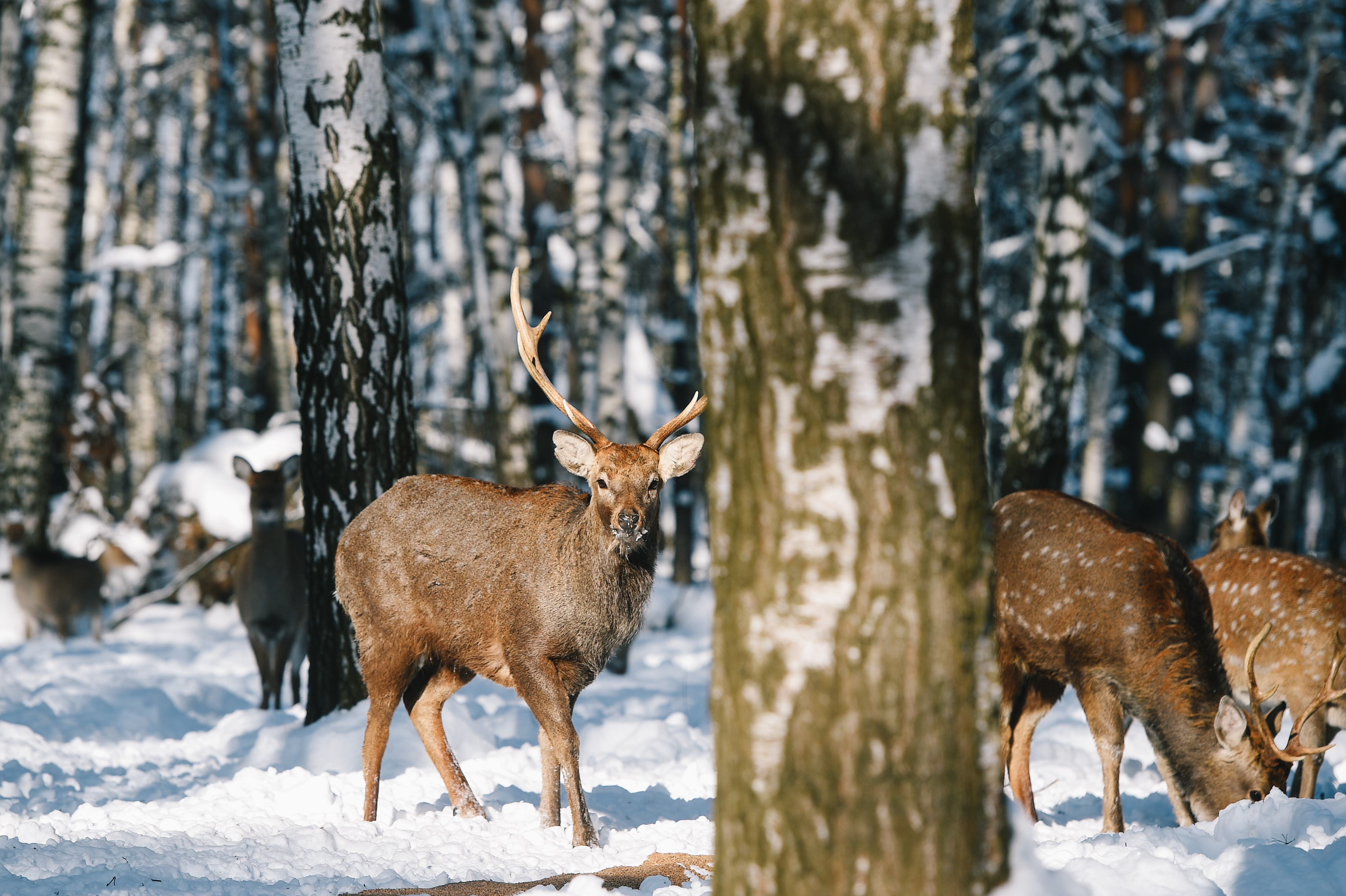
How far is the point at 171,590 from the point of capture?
1128 cm

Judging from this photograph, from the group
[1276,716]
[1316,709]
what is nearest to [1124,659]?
[1276,716]

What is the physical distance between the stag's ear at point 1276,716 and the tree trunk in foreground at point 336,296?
14.2ft

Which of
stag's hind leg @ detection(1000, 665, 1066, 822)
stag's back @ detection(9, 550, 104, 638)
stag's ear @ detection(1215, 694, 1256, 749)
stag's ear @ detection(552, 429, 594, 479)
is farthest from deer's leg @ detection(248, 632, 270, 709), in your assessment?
stag's ear @ detection(1215, 694, 1256, 749)

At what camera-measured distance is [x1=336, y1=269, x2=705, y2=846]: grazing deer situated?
15.6 ft

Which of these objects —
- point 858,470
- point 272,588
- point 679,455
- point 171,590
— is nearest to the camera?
point 858,470

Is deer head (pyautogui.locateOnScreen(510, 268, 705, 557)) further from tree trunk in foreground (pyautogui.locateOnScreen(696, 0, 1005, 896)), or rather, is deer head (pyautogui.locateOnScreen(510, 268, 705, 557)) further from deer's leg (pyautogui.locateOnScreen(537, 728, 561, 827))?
tree trunk in foreground (pyautogui.locateOnScreen(696, 0, 1005, 896))

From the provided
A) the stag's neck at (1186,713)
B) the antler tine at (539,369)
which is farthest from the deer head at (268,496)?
the stag's neck at (1186,713)

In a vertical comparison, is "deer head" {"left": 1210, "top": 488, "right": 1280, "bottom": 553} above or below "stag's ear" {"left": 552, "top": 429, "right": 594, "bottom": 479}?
below

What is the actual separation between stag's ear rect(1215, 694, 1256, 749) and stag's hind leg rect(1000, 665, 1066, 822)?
0.85 meters

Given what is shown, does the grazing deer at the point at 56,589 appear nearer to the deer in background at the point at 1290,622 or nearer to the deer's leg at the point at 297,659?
the deer's leg at the point at 297,659

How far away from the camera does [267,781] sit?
503cm

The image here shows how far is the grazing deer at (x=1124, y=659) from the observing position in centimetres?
485

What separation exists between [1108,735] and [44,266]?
989 centimetres

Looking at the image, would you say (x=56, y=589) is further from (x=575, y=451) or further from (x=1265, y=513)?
(x=1265, y=513)
